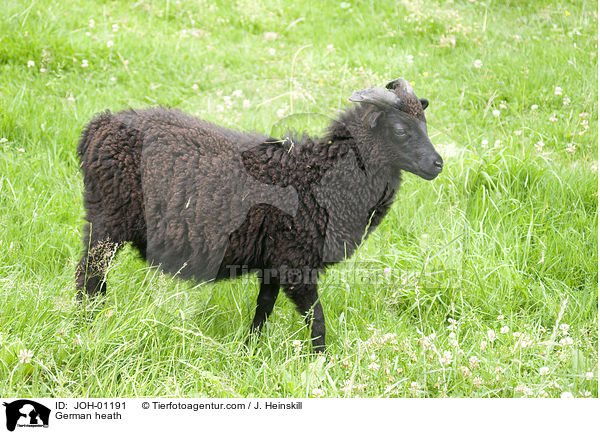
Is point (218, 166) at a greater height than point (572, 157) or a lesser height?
greater

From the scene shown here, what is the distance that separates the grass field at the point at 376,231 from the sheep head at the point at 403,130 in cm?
65

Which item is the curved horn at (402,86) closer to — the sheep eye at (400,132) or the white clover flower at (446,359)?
the sheep eye at (400,132)

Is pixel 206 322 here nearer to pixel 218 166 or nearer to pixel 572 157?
pixel 218 166

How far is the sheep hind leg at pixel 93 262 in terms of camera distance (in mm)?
3574

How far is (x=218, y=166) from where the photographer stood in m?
3.39

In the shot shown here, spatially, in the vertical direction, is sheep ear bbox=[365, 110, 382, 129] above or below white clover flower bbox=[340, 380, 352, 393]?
above

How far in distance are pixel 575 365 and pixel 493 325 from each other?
2.00 feet

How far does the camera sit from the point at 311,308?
343 centimetres

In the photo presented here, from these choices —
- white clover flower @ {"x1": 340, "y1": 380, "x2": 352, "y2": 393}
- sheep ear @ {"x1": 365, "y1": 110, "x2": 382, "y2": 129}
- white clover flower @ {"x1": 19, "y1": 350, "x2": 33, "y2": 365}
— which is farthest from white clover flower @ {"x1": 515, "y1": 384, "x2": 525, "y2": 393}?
white clover flower @ {"x1": 19, "y1": 350, "x2": 33, "y2": 365}
